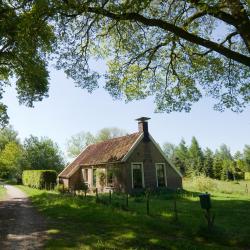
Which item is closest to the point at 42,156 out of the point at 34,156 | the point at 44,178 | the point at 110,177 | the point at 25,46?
the point at 34,156

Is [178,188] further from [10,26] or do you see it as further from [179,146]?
[179,146]

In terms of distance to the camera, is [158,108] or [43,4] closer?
[43,4]

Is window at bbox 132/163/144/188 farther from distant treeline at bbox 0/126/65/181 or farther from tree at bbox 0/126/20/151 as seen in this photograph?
tree at bbox 0/126/20/151

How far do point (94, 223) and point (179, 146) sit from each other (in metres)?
115

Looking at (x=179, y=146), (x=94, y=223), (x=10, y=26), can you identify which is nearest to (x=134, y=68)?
(x=10, y=26)

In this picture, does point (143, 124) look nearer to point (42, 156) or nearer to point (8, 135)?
point (42, 156)

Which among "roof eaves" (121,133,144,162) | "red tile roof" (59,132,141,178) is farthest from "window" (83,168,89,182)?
"roof eaves" (121,133,144,162)

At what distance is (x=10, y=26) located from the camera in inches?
645

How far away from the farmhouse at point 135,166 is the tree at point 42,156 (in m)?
25.3

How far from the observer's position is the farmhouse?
30.0 m

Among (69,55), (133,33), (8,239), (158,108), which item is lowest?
(8,239)

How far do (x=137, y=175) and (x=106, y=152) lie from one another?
5.48 m

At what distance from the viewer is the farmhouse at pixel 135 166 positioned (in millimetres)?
30047

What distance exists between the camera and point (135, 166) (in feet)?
100
